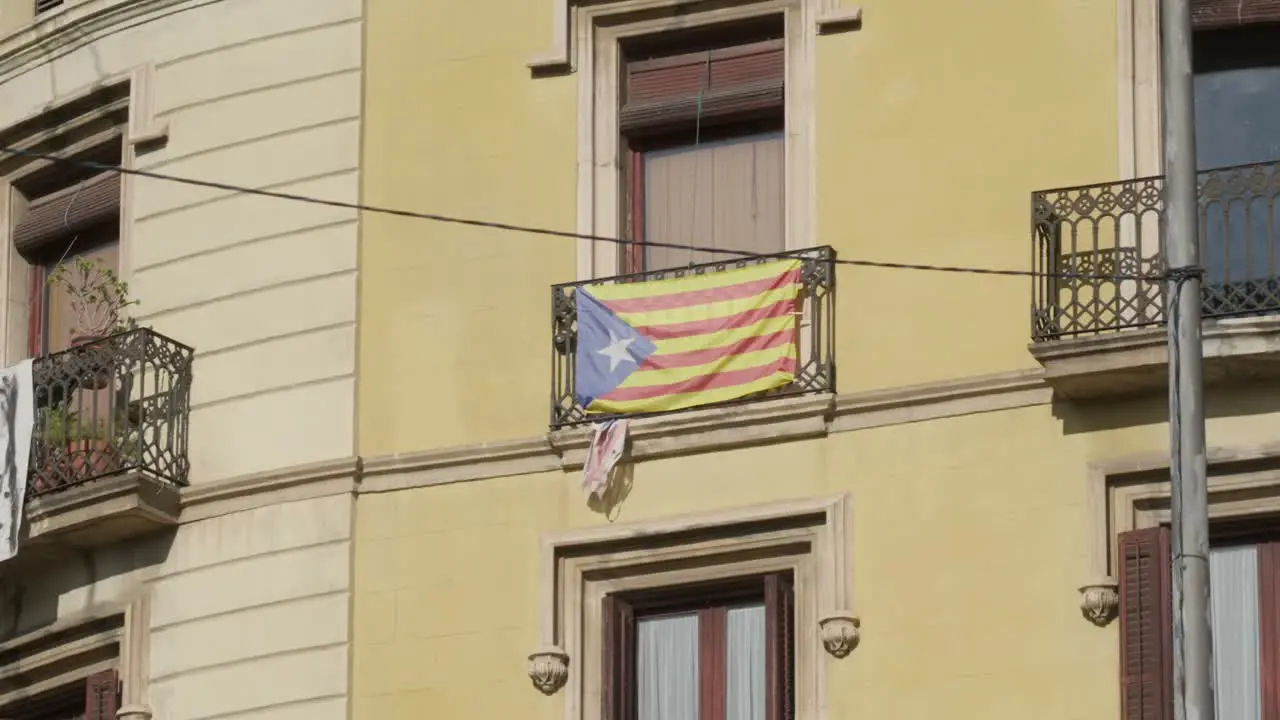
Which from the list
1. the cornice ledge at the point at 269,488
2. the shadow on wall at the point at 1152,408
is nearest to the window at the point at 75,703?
the cornice ledge at the point at 269,488

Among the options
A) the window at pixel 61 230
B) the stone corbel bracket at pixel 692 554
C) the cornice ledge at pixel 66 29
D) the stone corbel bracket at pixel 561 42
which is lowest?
the stone corbel bracket at pixel 692 554

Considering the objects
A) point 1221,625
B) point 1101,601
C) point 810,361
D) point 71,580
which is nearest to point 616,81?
point 810,361

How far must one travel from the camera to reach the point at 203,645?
27984 millimetres

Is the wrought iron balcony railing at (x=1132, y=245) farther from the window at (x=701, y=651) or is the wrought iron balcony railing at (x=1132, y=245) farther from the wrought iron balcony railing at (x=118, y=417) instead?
Result: the wrought iron balcony railing at (x=118, y=417)

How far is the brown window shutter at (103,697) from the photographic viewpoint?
28.3 metres

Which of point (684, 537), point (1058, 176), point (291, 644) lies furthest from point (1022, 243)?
point (291, 644)

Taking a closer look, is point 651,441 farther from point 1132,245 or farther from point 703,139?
point 1132,245

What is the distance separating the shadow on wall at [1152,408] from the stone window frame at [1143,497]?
207 millimetres

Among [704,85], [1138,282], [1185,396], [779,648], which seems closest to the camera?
[1185,396]

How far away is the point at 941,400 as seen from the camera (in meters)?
26.5

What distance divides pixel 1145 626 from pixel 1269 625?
2.39 ft

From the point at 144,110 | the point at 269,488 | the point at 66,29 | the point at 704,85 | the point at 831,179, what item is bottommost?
the point at 269,488

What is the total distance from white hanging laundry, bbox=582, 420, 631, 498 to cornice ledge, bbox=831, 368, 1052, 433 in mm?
1365

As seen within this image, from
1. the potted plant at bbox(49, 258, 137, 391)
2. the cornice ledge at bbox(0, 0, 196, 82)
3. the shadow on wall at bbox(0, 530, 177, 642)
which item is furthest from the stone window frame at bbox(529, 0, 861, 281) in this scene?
the shadow on wall at bbox(0, 530, 177, 642)
